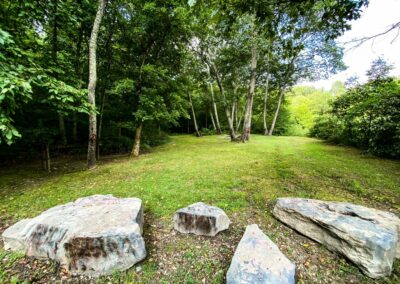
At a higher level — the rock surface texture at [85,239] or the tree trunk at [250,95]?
the tree trunk at [250,95]

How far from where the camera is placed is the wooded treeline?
355 cm

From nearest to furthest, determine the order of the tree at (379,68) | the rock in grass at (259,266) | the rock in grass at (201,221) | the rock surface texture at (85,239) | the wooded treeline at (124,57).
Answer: the rock in grass at (259,266) → the rock surface texture at (85,239) → the rock in grass at (201,221) → the wooded treeline at (124,57) → the tree at (379,68)

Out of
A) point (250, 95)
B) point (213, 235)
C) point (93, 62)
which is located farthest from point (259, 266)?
point (250, 95)

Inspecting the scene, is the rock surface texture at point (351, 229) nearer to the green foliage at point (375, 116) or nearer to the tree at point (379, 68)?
the green foliage at point (375, 116)

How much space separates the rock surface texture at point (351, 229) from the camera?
194 centimetres

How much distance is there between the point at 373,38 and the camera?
322 centimetres

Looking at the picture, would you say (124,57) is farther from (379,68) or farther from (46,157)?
(379,68)

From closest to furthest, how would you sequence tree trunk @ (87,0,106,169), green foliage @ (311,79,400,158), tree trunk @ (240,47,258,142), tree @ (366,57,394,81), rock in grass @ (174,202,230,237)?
rock in grass @ (174,202,230,237) < tree trunk @ (87,0,106,169) < green foliage @ (311,79,400,158) < tree @ (366,57,394,81) < tree trunk @ (240,47,258,142)

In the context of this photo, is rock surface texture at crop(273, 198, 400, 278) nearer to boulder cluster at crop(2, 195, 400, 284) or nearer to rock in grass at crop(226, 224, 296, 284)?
boulder cluster at crop(2, 195, 400, 284)

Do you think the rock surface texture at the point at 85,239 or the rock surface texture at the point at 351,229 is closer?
the rock surface texture at the point at 351,229

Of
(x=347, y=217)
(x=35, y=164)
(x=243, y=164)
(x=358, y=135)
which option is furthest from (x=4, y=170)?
(x=358, y=135)

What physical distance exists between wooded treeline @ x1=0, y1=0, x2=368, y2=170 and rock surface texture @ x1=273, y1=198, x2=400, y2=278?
332 cm

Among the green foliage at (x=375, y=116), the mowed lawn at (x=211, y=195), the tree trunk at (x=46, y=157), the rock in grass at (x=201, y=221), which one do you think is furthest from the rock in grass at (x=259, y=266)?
the green foliage at (x=375, y=116)

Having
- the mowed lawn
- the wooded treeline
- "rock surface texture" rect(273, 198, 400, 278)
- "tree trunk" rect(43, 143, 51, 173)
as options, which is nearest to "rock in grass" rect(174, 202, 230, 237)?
the mowed lawn
